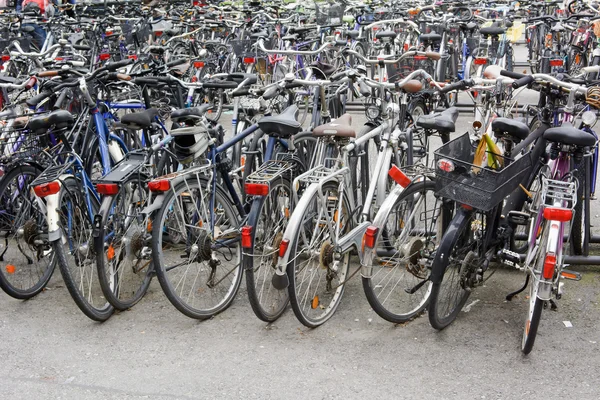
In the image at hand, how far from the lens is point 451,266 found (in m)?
3.87

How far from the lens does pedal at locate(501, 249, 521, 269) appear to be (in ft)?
13.0

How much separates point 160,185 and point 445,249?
1639 mm

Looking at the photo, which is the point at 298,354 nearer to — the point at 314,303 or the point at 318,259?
the point at 314,303

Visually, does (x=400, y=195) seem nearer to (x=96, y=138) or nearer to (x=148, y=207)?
(x=148, y=207)

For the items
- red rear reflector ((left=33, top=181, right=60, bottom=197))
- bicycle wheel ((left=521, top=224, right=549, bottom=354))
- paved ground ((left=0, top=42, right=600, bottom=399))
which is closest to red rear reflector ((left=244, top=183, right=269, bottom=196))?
paved ground ((left=0, top=42, right=600, bottom=399))

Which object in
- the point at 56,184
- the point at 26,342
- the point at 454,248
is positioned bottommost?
the point at 26,342

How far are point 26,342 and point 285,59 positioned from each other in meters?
6.67

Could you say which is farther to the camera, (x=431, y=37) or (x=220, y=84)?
(x=431, y=37)

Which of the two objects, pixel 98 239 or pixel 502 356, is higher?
pixel 98 239

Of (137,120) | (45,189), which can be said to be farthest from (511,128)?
(45,189)

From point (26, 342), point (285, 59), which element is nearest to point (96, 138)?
point (26, 342)

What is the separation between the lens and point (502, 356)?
150 inches

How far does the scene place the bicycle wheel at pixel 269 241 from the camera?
4055 mm

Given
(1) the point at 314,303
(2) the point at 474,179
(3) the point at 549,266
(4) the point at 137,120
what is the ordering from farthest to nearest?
(4) the point at 137,120 → (1) the point at 314,303 → (2) the point at 474,179 → (3) the point at 549,266
